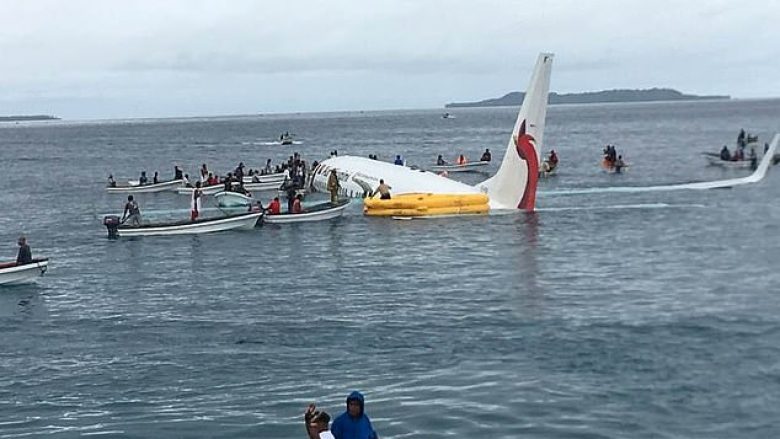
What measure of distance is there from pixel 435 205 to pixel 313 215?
665cm

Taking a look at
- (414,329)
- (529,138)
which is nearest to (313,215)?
(529,138)

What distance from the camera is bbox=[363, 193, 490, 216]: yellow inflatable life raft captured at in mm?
53344

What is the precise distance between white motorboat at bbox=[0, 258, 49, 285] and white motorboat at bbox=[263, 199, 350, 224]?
16376mm

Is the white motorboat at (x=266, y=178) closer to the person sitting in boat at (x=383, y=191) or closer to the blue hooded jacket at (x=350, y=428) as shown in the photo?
the person sitting in boat at (x=383, y=191)

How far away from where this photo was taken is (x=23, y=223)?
60781mm

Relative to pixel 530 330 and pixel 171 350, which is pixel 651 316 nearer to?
pixel 530 330

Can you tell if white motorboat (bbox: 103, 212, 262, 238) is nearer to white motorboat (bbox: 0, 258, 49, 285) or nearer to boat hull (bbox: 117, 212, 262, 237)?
boat hull (bbox: 117, 212, 262, 237)

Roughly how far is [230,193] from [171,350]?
28721mm

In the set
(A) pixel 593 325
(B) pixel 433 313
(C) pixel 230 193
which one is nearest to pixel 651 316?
(A) pixel 593 325

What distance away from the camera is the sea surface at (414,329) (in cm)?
2036

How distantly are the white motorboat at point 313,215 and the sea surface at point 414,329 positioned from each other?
0.60 meters

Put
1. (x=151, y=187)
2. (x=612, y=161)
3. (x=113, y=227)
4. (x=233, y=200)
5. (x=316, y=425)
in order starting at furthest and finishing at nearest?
(x=612, y=161) → (x=151, y=187) → (x=233, y=200) → (x=113, y=227) → (x=316, y=425)

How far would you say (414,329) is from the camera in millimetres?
27562

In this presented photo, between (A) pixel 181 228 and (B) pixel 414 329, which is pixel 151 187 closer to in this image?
(A) pixel 181 228
